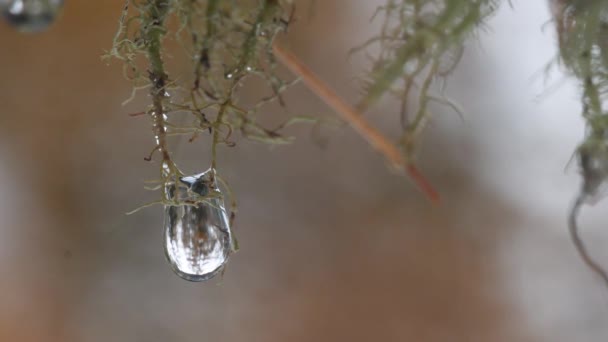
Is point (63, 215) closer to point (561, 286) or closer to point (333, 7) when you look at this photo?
point (333, 7)

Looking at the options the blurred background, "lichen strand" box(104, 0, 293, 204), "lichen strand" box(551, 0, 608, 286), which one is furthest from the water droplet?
the blurred background

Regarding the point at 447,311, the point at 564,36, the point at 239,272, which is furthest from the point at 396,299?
the point at 564,36

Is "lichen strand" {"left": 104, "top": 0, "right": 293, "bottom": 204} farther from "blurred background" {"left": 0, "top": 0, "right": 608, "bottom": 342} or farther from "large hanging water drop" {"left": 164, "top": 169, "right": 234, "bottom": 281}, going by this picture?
"blurred background" {"left": 0, "top": 0, "right": 608, "bottom": 342}

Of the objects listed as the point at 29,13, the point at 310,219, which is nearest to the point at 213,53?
the point at 29,13

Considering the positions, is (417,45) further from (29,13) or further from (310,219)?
(310,219)

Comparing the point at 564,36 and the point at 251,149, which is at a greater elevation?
the point at 564,36

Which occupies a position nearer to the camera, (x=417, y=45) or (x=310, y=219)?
(x=417, y=45)
